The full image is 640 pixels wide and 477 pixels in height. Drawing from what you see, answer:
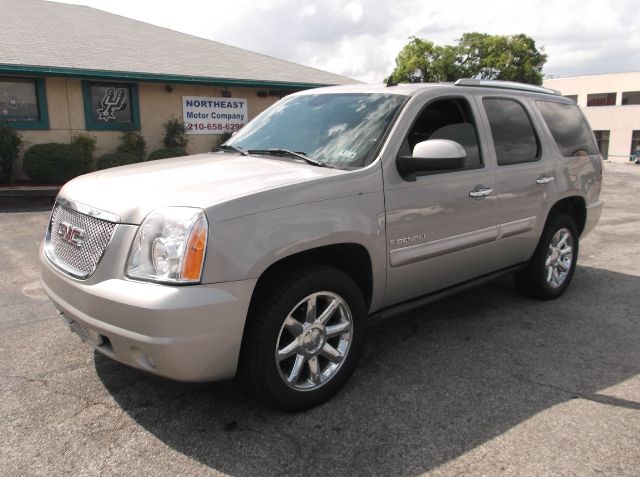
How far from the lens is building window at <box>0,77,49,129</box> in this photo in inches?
499

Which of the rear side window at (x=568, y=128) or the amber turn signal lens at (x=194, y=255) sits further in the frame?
the rear side window at (x=568, y=128)

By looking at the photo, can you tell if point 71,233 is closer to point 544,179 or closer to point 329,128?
point 329,128

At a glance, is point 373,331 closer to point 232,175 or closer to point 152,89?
point 232,175

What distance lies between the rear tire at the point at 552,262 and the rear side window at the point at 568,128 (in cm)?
67

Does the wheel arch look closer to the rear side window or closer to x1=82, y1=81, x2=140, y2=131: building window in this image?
the rear side window

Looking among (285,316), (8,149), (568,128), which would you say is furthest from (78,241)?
(8,149)

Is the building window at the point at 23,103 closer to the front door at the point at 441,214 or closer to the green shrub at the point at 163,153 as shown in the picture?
the green shrub at the point at 163,153

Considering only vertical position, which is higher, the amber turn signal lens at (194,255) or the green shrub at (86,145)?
the green shrub at (86,145)

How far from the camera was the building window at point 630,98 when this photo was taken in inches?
2189

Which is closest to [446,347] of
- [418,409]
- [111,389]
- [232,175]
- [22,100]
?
[418,409]

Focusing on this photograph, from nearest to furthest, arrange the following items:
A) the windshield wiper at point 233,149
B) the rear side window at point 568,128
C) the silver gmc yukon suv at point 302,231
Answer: the silver gmc yukon suv at point 302,231 < the windshield wiper at point 233,149 < the rear side window at point 568,128

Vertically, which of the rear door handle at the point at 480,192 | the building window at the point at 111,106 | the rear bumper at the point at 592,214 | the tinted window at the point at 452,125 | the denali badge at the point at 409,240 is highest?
the building window at the point at 111,106

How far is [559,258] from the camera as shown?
16.9 feet

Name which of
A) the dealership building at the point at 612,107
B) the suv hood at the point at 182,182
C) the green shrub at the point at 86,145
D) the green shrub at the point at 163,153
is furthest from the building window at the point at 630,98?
the suv hood at the point at 182,182
